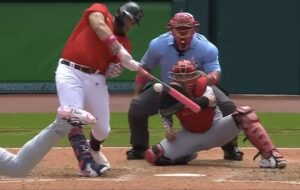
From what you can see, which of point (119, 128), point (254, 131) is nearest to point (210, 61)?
point (254, 131)

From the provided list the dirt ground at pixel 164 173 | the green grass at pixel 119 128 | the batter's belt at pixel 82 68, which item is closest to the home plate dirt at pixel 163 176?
the dirt ground at pixel 164 173

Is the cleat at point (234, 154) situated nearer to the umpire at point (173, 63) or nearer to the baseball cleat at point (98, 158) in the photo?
the umpire at point (173, 63)

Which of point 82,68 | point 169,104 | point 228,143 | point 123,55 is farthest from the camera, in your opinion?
point 228,143

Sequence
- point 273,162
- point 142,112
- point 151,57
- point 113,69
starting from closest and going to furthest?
point 113,69, point 273,162, point 151,57, point 142,112

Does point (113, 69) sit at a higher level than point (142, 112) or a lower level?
higher

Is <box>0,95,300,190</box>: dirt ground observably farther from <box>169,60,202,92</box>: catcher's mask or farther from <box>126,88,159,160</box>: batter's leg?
<box>169,60,202,92</box>: catcher's mask

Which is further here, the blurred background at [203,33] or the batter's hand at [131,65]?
the blurred background at [203,33]

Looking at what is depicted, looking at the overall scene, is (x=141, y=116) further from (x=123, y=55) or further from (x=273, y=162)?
(x=123, y=55)

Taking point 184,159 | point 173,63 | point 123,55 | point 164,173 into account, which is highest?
point 123,55
